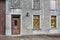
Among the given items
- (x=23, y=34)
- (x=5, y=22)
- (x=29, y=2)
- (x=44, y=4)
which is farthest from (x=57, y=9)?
(x=5, y=22)

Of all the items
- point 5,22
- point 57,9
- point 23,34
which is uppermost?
point 57,9

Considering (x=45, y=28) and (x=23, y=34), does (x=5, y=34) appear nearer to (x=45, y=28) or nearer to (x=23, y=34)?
(x=23, y=34)

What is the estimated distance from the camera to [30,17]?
2442cm

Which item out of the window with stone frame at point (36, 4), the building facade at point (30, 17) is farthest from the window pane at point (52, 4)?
the window with stone frame at point (36, 4)

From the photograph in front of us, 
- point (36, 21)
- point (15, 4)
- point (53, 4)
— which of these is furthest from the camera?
point (53, 4)

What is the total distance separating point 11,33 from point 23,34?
1.71m

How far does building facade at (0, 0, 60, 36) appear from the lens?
24016mm

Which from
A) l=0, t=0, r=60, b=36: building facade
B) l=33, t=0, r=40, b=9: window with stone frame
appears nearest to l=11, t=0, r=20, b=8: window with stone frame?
l=0, t=0, r=60, b=36: building facade

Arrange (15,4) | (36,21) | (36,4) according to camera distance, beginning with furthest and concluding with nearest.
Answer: (36,4) < (36,21) < (15,4)

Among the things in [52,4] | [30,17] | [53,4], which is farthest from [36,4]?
[53,4]

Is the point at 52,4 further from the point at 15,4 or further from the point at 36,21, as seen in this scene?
the point at 15,4

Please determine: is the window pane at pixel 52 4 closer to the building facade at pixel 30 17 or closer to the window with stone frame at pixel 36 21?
the building facade at pixel 30 17

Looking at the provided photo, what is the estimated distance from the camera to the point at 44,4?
985 inches

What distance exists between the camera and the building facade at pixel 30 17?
78.8 ft
